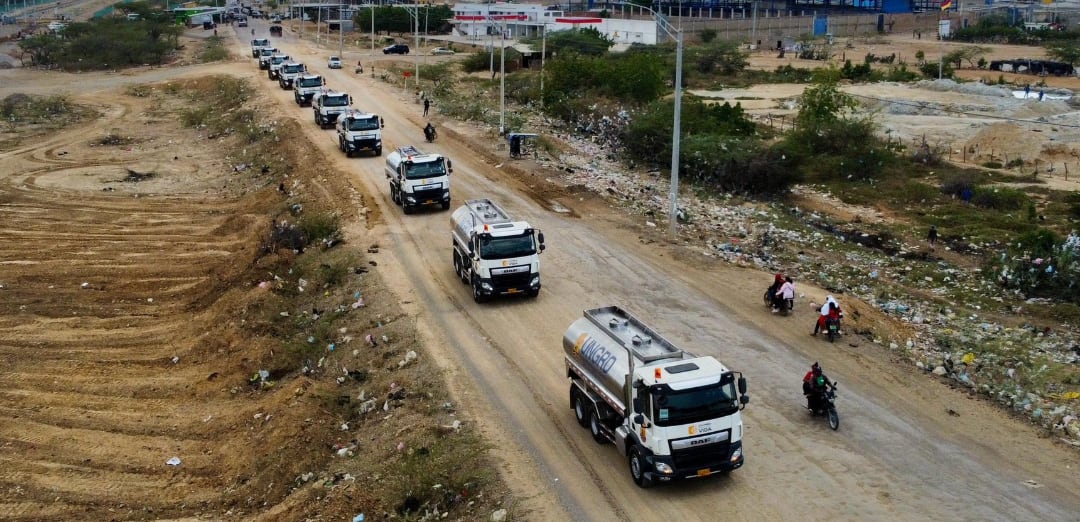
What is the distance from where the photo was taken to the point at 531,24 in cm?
11244

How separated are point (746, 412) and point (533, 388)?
4326mm

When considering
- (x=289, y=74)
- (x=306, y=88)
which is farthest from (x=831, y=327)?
(x=289, y=74)

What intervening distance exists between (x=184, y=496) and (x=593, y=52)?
79.1 metres

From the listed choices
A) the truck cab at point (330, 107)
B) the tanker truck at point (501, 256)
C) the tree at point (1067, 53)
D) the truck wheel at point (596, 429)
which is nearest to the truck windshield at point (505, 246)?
the tanker truck at point (501, 256)

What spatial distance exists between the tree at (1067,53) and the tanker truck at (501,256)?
8485cm

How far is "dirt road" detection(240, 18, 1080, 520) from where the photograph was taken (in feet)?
53.6

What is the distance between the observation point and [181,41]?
117812 millimetres

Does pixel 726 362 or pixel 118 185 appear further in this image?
pixel 118 185

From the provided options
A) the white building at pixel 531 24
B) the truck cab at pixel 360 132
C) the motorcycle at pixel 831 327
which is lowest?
the motorcycle at pixel 831 327

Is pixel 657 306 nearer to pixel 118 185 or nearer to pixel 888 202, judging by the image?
pixel 888 202

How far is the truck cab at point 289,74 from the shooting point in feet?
222

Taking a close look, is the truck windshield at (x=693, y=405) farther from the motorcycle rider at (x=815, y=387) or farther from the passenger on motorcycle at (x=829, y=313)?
the passenger on motorcycle at (x=829, y=313)

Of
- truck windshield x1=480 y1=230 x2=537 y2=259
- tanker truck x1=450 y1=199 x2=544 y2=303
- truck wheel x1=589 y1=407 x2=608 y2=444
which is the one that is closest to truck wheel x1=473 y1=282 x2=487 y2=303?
tanker truck x1=450 y1=199 x2=544 y2=303

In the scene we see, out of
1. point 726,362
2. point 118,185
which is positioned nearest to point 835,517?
point 726,362
